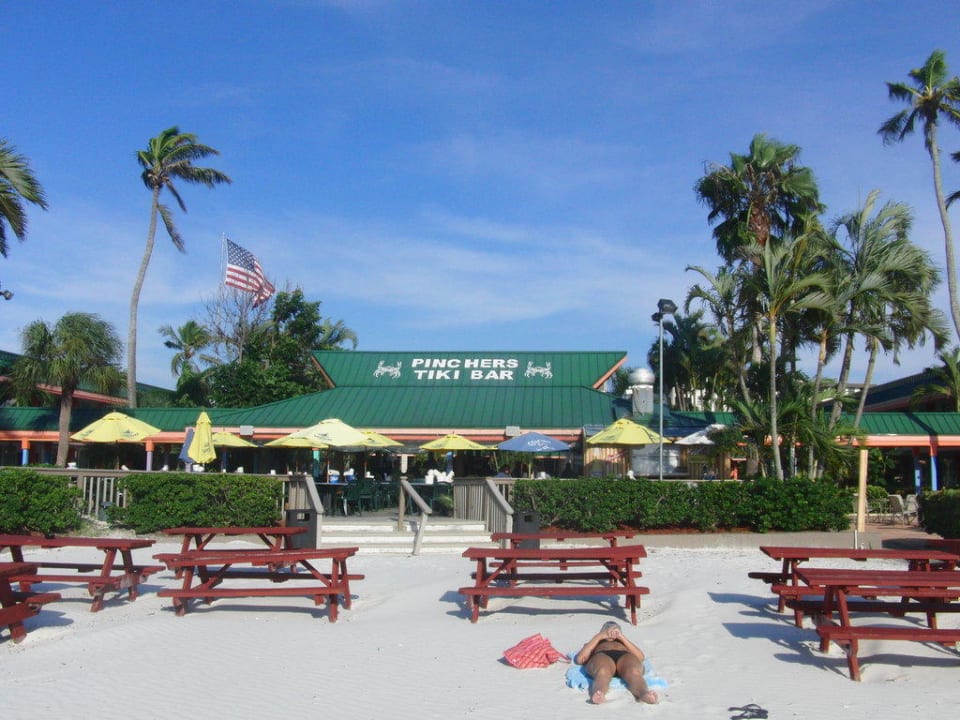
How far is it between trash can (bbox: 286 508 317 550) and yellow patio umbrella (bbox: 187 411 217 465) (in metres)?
4.29

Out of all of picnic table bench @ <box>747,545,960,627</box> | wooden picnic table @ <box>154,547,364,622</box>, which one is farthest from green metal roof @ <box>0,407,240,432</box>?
picnic table bench @ <box>747,545,960,627</box>

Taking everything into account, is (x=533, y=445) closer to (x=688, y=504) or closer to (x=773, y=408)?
(x=688, y=504)

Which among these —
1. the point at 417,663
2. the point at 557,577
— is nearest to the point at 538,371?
the point at 557,577

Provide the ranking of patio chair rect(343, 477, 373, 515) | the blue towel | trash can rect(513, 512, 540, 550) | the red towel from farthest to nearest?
patio chair rect(343, 477, 373, 515)
trash can rect(513, 512, 540, 550)
the red towel
the blue towel

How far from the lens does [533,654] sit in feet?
24.8

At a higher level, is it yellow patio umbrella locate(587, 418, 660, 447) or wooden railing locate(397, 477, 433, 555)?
yellow patio umbrella locate(587, 418, 660, 447)

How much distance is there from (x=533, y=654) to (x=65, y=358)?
72.5 feet

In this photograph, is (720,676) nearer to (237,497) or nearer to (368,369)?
(237,497)

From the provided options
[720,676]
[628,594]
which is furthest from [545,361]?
[720,676]

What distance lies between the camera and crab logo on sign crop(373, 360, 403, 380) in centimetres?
3030

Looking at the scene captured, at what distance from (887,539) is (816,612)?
31.5ft

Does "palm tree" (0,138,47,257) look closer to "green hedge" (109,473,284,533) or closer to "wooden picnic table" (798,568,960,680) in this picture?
"green hedge" (109,473,284,533)

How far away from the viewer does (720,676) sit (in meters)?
7.20

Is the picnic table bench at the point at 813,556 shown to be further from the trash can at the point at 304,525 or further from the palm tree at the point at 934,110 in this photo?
the palm tree at the point at 934,110
